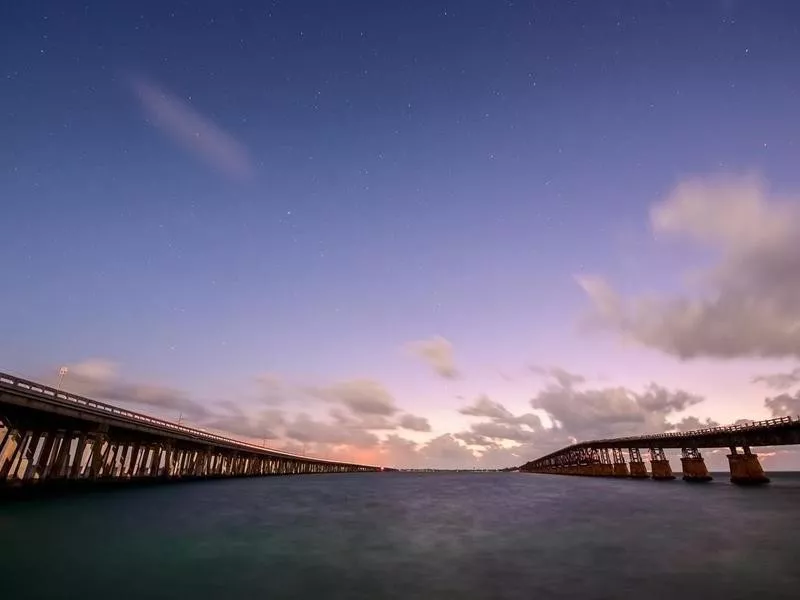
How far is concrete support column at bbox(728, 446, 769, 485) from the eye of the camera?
86.5 m

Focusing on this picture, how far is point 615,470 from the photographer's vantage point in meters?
148

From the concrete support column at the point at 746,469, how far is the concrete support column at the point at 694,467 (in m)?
13.3

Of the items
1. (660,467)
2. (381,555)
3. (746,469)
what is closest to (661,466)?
(660,467)

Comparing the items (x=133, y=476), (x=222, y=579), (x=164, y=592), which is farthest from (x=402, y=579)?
(x=133, y=476)

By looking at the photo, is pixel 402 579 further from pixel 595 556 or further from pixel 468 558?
pixel 595 556

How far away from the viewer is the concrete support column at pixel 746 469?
3406 inches

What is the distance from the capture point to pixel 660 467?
11619 centimetres

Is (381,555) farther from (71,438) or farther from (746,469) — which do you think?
(746,469)

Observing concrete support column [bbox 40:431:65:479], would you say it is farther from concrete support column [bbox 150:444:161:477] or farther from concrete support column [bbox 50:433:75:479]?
concrete support column [bbox 150:444:161:477]

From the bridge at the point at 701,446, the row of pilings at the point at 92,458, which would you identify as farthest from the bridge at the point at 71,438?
the bridge at the point at 701,446

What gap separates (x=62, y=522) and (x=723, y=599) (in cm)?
3509

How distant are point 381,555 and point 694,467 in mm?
115581

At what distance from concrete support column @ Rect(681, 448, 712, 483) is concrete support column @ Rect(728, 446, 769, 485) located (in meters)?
13.3

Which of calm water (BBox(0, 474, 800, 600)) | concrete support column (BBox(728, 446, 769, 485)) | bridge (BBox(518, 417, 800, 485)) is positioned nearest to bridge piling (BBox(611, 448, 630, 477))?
bridge (BBox(518, 417, 800, 485))
